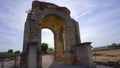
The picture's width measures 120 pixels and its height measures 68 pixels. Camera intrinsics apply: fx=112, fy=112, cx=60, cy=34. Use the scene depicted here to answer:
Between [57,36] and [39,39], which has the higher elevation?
[57,36]

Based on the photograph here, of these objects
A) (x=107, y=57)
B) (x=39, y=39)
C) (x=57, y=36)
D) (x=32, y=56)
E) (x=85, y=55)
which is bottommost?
(x=107, y=57)

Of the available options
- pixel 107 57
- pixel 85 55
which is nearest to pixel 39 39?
pixel 85 55

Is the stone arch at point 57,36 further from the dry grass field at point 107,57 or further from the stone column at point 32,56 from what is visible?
the stone column at point 32,56

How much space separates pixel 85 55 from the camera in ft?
31.9

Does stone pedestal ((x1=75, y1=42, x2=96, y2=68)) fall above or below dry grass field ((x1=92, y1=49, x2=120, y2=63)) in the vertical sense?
above

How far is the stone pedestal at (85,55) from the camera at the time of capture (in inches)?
367

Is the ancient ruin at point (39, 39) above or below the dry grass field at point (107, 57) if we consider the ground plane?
above

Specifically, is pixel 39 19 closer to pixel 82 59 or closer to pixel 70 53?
pixel 70 53

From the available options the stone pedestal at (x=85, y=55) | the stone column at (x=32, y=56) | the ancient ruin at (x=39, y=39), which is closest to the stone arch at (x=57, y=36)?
the ancient ruin at (x=39, y=39)

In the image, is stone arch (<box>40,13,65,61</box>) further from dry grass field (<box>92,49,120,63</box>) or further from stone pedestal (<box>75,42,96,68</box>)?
stone pedestal (<box>75,42,96,68</box>)

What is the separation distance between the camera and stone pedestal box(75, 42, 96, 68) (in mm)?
9320

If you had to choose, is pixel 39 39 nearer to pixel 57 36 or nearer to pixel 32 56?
pixel 32 56

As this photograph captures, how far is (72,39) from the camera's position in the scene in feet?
39.3

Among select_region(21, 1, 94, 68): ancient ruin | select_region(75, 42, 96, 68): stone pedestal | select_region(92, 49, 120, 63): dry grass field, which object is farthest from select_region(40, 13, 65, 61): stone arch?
select_region(75, 42, 96, 68): stone pedestal
